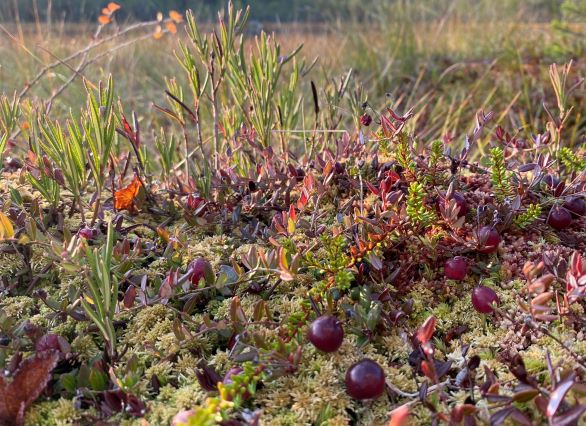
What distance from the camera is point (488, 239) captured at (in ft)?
4.78

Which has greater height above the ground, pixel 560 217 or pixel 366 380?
pixel 560 217

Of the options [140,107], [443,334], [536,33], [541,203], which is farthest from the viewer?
[536,33]

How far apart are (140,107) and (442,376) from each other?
5.52 meters

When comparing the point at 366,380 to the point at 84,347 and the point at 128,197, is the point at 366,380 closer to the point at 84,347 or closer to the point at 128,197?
the point at 84,347

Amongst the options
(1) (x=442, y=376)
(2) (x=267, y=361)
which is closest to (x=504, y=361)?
(1) (x=442, y=376)

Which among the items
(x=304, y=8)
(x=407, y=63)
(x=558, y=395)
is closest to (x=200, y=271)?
(x=558, y=395)

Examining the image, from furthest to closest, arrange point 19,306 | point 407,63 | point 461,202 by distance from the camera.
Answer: point 407,63
point 461,202
point 19,306

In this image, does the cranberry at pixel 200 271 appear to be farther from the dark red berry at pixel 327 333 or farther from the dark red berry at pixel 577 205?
the dark red berry at pixel 577 205

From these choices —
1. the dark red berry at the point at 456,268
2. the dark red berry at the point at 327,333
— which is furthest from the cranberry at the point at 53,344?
the dark red berry at the point at 456,268

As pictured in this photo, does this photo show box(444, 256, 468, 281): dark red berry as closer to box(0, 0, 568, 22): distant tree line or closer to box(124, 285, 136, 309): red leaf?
box(124, 285, 136, 309): red leaf

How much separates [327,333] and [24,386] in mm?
629

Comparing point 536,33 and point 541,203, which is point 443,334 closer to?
point 541,203

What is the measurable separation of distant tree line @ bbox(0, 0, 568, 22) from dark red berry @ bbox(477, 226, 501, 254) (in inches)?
136

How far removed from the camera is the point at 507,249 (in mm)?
1525
